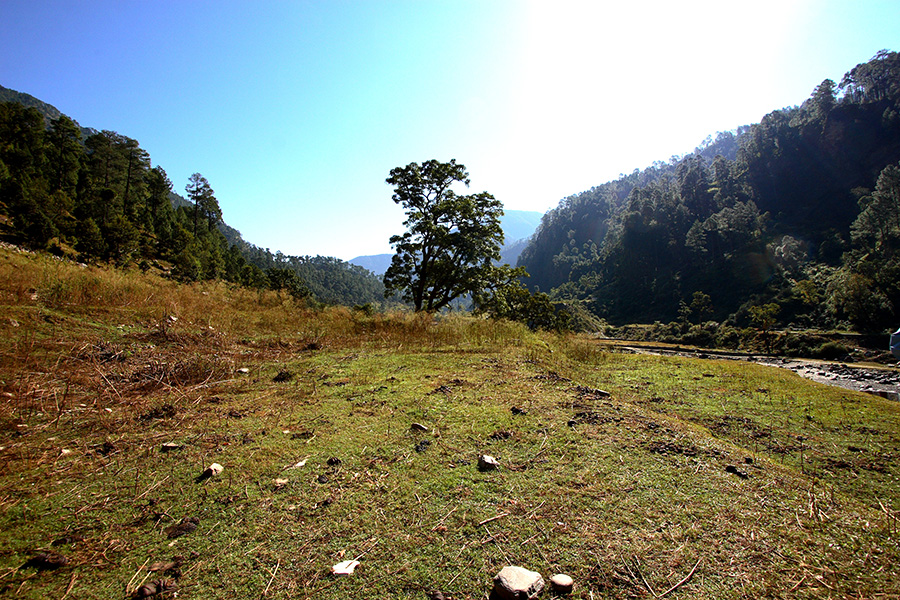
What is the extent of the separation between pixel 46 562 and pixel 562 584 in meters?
2.00

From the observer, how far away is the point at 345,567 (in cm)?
146

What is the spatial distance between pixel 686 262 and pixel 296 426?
9499 cm

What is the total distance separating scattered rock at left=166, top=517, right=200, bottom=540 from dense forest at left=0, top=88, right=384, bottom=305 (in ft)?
61.8

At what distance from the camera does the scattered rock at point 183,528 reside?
1.64m

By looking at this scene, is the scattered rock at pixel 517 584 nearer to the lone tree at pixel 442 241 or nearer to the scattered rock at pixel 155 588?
the scattered rock at pixel 155 588

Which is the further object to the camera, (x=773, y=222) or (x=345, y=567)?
(x=773, y=222)

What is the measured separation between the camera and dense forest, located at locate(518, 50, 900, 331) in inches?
2231

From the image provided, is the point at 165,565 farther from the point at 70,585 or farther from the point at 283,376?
Result: the point at 283,376

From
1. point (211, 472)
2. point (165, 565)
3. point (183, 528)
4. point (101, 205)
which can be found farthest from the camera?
point (101, 205)

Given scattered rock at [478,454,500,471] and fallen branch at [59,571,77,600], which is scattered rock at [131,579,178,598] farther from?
scattered rock at [478,454,500,471]

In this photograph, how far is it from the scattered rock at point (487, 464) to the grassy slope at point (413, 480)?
89mm

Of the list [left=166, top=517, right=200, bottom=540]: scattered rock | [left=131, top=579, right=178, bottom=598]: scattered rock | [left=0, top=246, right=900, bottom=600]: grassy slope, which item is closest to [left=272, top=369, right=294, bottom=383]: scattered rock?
[left=0, top=246, right=900, bottom=600]: grassy slope

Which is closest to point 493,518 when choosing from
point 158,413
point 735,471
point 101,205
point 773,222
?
point 735,471

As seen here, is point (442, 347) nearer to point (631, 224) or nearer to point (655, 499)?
point (655, 499)
